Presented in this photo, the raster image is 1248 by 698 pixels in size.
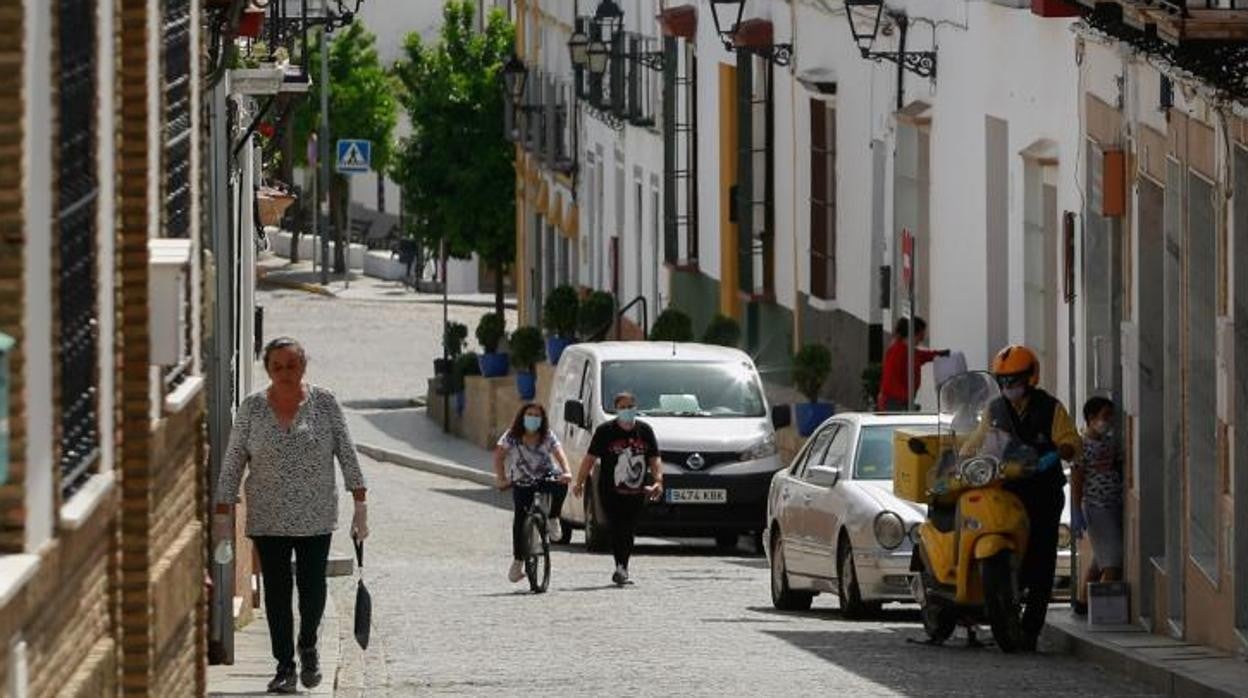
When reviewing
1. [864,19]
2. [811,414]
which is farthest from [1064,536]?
[864,19]

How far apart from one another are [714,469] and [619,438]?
4341 mm

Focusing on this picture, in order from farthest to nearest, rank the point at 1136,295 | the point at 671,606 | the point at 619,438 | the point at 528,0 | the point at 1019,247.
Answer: the point at 528,0 < the point at 1019,247 < the point at 619,438 < the point at 671,606 < the point at 1136,295

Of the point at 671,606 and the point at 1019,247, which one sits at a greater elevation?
the point at 1019,247

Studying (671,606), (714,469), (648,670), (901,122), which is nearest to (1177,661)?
(648,670)

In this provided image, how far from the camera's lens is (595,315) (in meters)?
48.9

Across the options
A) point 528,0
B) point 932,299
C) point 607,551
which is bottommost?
point 607,551

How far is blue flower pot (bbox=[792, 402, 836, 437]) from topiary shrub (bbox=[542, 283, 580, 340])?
14.9 metres

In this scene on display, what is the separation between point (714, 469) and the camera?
103 feet

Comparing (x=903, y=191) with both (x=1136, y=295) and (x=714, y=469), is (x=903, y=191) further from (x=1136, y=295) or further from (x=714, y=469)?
(x=1136, y=295)

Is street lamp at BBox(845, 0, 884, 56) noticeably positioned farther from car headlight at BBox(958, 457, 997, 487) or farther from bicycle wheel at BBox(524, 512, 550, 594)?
car headlight at BBox(958, 457, 997, 487)

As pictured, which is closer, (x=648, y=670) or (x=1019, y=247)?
(x=648, y=670)

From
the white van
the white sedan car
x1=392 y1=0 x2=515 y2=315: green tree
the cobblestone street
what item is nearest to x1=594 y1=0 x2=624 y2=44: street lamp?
x1=392 y1=0 x2=515 y2=315: green tree

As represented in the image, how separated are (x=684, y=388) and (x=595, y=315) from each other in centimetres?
1689

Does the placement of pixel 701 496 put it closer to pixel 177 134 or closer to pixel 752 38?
pixel 752 38
